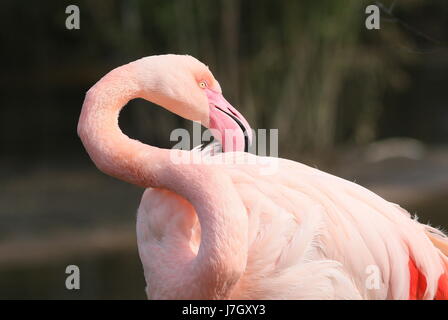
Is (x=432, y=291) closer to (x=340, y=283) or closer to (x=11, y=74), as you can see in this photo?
(x=340, y=283)

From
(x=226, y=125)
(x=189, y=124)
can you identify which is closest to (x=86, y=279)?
(x=189, y=124)

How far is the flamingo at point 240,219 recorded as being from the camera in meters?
2.32

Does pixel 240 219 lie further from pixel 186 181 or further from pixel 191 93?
pixel 191 93

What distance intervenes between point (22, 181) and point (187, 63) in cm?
589

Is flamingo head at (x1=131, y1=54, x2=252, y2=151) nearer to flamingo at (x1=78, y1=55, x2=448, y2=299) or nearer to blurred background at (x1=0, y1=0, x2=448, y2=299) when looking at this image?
flamingo at (x1=78, y1=55, x2=448, y2=299)

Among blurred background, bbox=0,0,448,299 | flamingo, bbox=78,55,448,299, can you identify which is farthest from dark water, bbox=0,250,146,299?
flamingo, bbox=78,55,448,299

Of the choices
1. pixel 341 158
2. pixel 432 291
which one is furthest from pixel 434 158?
pixel 432 291

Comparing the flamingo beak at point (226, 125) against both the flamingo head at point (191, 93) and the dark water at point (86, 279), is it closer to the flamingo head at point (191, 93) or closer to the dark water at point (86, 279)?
the flamingo head at point (191, 93)

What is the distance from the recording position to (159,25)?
780cm

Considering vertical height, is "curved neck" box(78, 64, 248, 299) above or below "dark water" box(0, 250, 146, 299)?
above

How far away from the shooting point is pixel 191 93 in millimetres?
2432

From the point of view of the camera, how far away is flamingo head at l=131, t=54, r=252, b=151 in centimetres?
240

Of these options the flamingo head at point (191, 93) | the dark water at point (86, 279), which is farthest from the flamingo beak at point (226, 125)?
the dark water at point (86, 279)

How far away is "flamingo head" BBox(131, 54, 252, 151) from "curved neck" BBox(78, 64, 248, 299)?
4 centimetres
